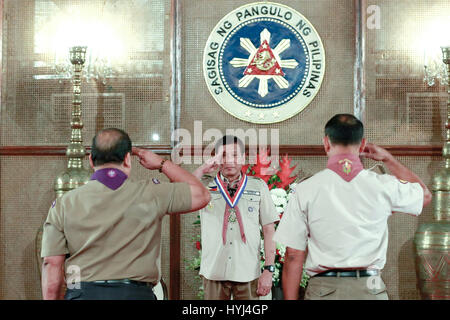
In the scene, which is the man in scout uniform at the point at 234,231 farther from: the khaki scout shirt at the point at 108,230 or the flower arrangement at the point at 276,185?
the khaki scout shirt at the point at 108,230

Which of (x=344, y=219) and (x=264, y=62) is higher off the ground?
(x=264, y=62)

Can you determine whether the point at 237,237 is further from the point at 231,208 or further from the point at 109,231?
the point at 109,231

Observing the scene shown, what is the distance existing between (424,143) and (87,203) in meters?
3.48

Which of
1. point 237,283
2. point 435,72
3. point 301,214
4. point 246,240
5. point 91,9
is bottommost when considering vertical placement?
point 237,283

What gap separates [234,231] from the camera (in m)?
3.48

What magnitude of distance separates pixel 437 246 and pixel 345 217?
2177 mm

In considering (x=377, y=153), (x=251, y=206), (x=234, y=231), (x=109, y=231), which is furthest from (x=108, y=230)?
(x=251, y=206)

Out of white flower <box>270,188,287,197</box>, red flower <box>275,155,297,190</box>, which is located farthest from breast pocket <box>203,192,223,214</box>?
red flower <box>275,155,297,190</box>

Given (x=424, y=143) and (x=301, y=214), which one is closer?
(x=301, y=214)

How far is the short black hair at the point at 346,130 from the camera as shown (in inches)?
95.5

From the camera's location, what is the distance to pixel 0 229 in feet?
16.2

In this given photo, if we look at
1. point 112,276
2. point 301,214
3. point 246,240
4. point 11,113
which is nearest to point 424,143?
point 246,240

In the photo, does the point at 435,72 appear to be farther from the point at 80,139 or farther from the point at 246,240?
the point at 80,139

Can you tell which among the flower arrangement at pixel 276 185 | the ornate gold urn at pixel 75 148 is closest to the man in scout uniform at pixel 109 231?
the flower arrangement at pixel 276 185
